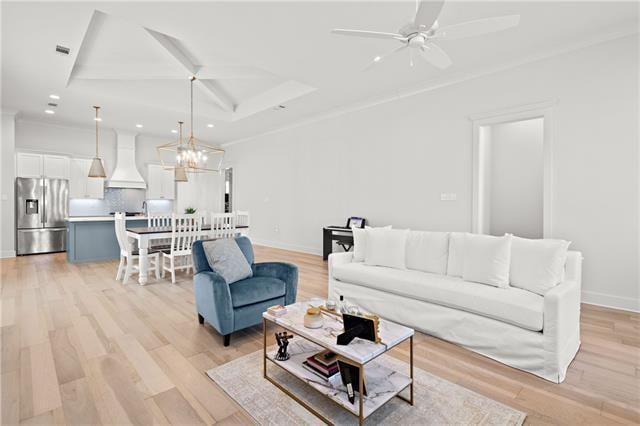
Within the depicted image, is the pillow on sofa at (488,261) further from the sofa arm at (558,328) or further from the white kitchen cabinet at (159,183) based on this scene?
the white kitchen cabinet at (159,183)

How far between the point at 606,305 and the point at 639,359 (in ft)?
4.46

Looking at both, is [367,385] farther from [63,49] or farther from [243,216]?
[243,216]

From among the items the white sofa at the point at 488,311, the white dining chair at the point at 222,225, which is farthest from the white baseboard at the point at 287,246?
the white sofa at the point at 488,311

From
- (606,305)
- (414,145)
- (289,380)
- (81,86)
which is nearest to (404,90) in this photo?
(414,145)

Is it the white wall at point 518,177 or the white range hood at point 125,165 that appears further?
the white range hood at point 125,165

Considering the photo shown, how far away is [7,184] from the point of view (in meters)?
6.30

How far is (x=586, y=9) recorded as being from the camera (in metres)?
2.95

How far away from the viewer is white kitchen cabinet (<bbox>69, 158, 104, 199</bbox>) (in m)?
7.38

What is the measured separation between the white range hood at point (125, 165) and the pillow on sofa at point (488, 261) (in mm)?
8210

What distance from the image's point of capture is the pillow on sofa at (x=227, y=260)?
2.81 m

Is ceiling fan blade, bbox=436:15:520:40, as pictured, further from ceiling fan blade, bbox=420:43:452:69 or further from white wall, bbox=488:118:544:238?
white wall, bbox=488:118:544:238

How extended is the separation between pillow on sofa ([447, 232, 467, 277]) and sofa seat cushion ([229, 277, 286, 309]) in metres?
1.62

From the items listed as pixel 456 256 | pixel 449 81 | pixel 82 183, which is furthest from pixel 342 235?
pixel 82 183

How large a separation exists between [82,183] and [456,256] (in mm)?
8483
